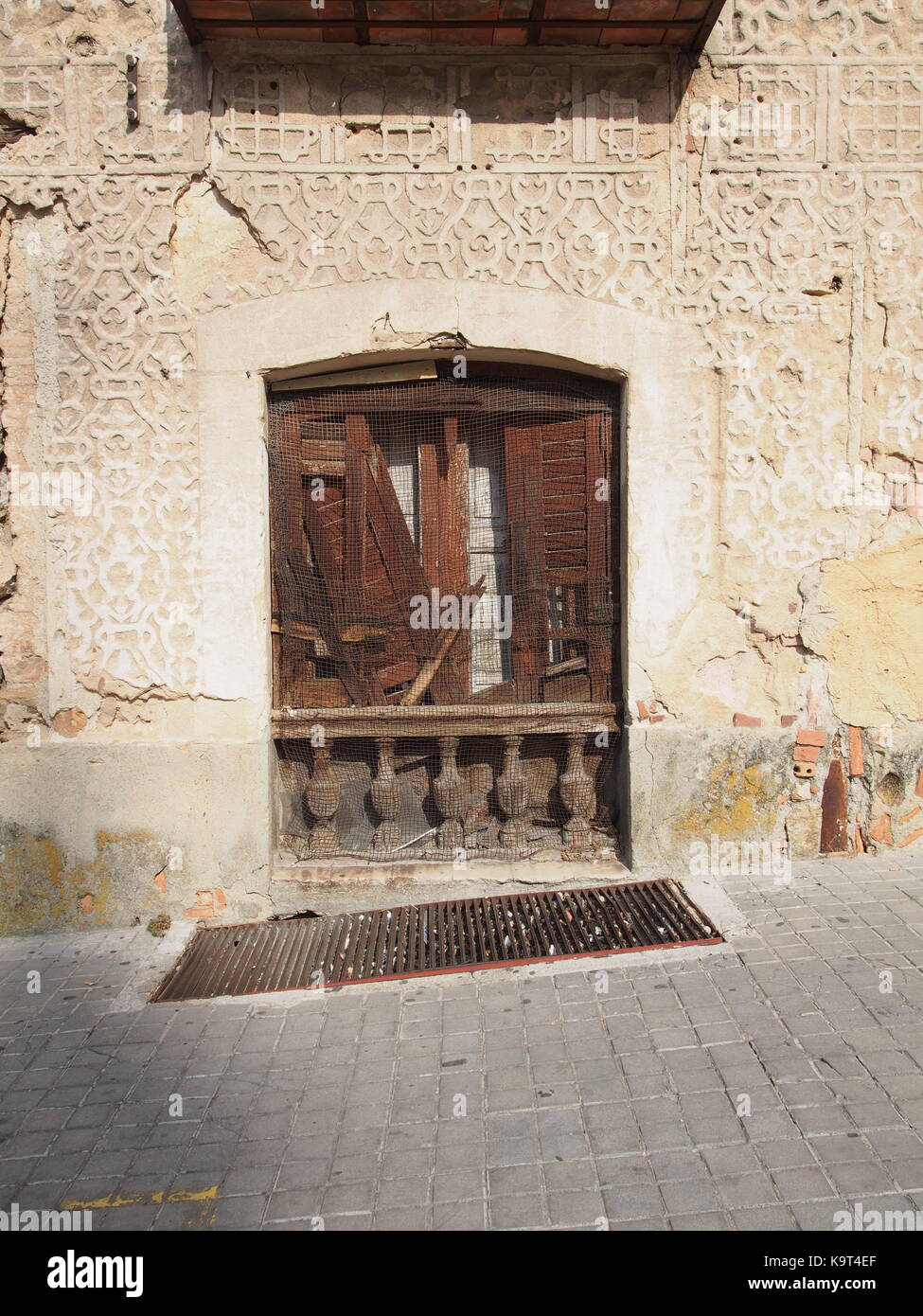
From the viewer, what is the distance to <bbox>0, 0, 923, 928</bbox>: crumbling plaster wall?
12.9 feet

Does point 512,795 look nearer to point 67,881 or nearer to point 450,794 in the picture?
point 450,794

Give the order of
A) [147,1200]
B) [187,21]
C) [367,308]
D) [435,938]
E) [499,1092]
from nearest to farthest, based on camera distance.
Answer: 1. [147,1200]
2. [499,1092]
3. [187,21]
4. [435,938]
5. [367,308]

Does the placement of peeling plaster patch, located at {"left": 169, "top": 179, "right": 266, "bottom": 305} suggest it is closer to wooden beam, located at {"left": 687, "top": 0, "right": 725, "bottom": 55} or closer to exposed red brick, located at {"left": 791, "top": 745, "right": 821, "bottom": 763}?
wooden beam, located at {"left": 687, "top": 0, "right": 725, "bottom": 55}

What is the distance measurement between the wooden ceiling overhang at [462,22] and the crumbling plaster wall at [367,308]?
10cm

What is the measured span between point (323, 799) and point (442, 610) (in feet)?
3.46

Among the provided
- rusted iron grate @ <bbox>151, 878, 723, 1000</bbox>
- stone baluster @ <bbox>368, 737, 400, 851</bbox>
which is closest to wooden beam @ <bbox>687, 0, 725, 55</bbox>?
stone baluster @ <bbox>368, 737, 400, 851</bbox>

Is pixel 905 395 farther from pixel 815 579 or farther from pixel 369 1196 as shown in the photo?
pixel 369 1196

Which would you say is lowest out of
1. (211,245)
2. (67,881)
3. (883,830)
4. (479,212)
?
(67,881)

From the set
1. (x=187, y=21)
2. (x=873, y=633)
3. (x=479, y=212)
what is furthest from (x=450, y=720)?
(x=187, y=21)

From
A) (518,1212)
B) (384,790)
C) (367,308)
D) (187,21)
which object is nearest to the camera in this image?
(518,1212)

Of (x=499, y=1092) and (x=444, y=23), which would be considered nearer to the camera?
(x=499, y=1092)

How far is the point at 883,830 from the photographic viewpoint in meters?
4.23

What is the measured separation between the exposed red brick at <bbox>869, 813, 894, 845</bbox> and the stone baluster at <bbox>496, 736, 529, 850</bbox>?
Answer: 63.8 inches

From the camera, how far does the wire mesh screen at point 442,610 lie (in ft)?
13.8
